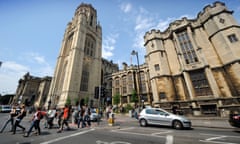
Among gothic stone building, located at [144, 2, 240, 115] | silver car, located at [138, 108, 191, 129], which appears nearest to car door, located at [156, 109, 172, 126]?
silver car, located at [138, 108, 191, 129]

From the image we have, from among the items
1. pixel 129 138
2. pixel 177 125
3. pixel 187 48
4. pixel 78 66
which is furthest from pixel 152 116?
pixel 78 66

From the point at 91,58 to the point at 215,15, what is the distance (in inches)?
1564

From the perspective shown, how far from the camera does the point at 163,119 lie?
28.3 feet

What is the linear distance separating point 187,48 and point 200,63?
3.48 metres

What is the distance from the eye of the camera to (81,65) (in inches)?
1540

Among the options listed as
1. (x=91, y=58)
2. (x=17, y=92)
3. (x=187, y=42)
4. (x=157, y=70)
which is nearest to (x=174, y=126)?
(x=157, y=70)

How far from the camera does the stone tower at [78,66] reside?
3453 cm

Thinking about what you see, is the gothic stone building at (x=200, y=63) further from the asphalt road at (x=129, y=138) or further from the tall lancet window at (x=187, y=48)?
the asphalt road at (x=129, y=138)

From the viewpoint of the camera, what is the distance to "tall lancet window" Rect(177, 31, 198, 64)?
17125mm

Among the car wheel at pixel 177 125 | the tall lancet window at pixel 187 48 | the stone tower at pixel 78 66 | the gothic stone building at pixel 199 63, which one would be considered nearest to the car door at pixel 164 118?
the car wheel at pixel 177 125

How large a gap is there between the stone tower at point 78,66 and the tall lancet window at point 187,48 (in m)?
30.2

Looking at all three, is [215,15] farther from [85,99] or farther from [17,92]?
[17,92]

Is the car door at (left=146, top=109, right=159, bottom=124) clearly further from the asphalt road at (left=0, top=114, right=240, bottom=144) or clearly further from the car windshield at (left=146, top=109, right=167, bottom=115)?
the asphalt road at (left=0, top=114, right=240, bottom=144)

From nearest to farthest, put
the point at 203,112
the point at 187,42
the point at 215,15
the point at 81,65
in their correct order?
the point at 203,112 < the point at 215,15 < the point at 187,42 < the point at 81,65
